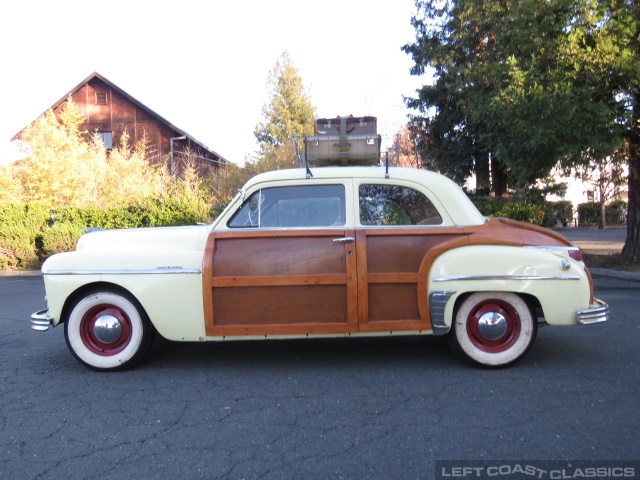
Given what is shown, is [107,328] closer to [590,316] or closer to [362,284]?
[362,284]

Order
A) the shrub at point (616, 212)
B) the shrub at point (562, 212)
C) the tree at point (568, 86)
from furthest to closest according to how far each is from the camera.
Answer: the shrub at point (616, 212), the shrub at point (562, 212), the tree at point (568, 86)

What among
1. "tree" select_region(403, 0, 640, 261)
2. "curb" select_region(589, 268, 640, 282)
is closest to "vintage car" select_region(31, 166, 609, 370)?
"tree" select_region(403, 0, 640, 261)

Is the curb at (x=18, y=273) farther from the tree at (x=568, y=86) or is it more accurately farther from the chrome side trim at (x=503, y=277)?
A: the chrome side trim at (x=503, y=277)

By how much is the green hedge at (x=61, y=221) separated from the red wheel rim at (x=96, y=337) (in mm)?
11439

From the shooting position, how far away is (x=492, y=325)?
4.70 m

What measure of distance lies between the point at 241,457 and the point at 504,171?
21110 mm

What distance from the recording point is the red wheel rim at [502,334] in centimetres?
474

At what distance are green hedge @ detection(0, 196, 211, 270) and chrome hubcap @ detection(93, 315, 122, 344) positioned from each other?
11.6m

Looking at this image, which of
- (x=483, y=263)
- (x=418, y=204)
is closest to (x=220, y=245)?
(x=418, y=204)

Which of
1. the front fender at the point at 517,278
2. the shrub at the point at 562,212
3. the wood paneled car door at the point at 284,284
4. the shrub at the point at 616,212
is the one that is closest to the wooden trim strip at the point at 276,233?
the wood paneled car door at the point at 284,284

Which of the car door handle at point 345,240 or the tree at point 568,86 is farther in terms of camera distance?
the tree at point 568,86

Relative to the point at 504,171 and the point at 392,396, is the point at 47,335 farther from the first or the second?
the point at 504,171

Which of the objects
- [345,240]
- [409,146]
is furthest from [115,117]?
[345,240]

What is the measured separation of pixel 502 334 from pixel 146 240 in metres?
3.35
